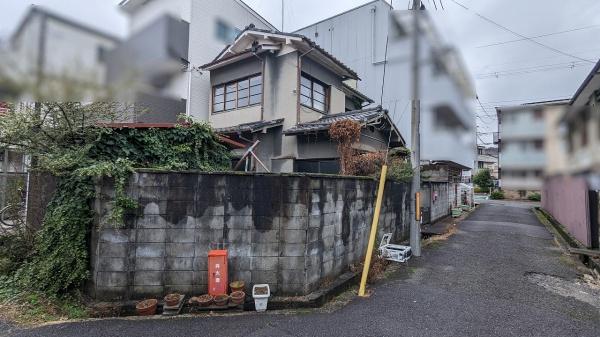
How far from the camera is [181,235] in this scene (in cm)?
488

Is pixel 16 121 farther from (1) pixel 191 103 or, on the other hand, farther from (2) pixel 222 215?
(1) pixel 191 103

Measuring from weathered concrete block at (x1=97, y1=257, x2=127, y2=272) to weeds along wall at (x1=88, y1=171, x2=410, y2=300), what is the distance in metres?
0.01

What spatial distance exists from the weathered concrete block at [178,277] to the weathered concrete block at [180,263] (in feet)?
0.20

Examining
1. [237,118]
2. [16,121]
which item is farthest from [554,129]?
[237,118]

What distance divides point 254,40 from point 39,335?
10.5 meters

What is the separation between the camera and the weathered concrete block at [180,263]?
4824 millimetres

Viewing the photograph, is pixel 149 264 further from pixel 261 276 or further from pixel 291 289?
pixel 291 289

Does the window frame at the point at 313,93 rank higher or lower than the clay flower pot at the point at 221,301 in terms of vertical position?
higher

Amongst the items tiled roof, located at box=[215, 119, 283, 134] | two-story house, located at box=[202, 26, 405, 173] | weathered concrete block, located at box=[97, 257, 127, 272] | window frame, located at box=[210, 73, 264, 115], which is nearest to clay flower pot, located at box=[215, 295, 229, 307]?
weathered concrete block, located at box=[97, 257, 127, 272]

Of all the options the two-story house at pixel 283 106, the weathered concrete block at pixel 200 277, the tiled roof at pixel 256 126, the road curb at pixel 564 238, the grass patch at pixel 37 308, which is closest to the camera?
the grass patch at pixel 37 308

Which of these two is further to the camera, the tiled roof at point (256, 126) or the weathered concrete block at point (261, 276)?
the tiled roof at point (256, 126)

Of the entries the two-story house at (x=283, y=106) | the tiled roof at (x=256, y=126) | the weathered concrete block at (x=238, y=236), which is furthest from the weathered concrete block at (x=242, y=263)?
the tiled roof at (x=256, y=126)

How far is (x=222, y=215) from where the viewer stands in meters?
4.99

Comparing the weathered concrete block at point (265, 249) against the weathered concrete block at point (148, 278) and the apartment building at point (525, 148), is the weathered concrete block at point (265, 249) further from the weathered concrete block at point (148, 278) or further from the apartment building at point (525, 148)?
the apartment building at point (525, 148)
